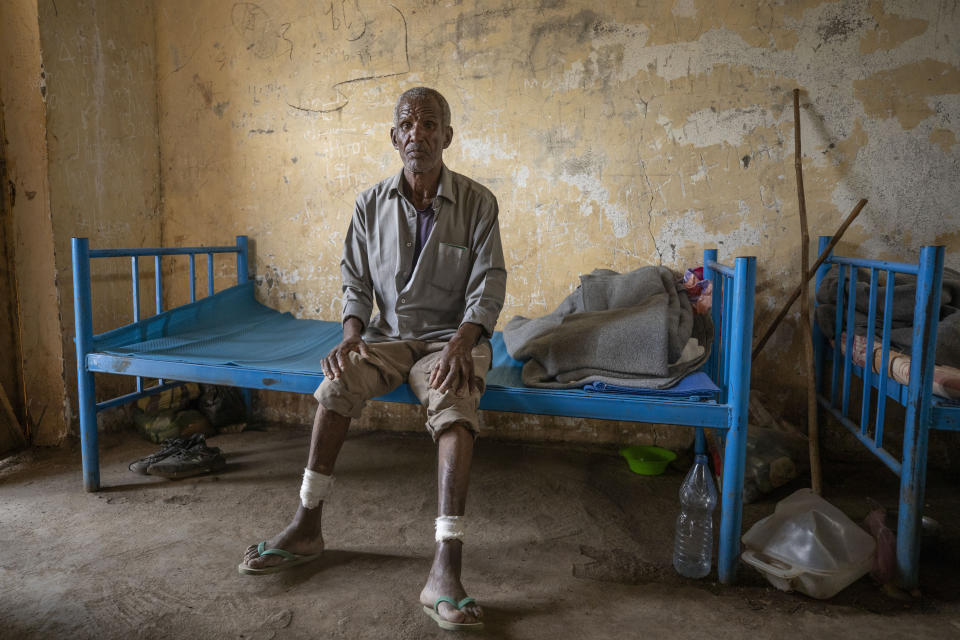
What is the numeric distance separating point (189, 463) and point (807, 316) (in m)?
2.91

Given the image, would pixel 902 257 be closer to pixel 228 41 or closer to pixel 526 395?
pixel 526 395

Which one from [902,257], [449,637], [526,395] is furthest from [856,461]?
[449,637]

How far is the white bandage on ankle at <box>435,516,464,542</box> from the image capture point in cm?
186

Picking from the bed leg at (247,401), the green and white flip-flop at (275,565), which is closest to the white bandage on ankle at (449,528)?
the green and white flip-flop at (275,565)

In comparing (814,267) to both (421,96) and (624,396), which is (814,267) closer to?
(624,396)

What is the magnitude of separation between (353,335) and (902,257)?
256cm

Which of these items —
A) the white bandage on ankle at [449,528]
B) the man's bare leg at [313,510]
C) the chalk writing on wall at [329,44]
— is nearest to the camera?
the white bandage on ankle at [449,528]

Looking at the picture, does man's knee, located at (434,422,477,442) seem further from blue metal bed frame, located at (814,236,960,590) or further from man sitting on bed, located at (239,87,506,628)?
blue metal bed frame, located at (814,236,960,590)

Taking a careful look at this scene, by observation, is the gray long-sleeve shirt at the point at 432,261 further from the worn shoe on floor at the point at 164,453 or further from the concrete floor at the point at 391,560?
the worn shoe on floor at the point at 164,453

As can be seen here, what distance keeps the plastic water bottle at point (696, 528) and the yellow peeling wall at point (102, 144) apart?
3.15 m

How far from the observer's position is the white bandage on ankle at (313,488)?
2.06 meters

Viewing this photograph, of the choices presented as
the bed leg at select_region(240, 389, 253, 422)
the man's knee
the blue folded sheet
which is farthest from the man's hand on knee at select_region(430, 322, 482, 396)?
the bed leg at select_region(240, 389, 253, 422)

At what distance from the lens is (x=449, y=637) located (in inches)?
68.4

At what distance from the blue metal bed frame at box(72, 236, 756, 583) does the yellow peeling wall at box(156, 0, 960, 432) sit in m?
0.54
